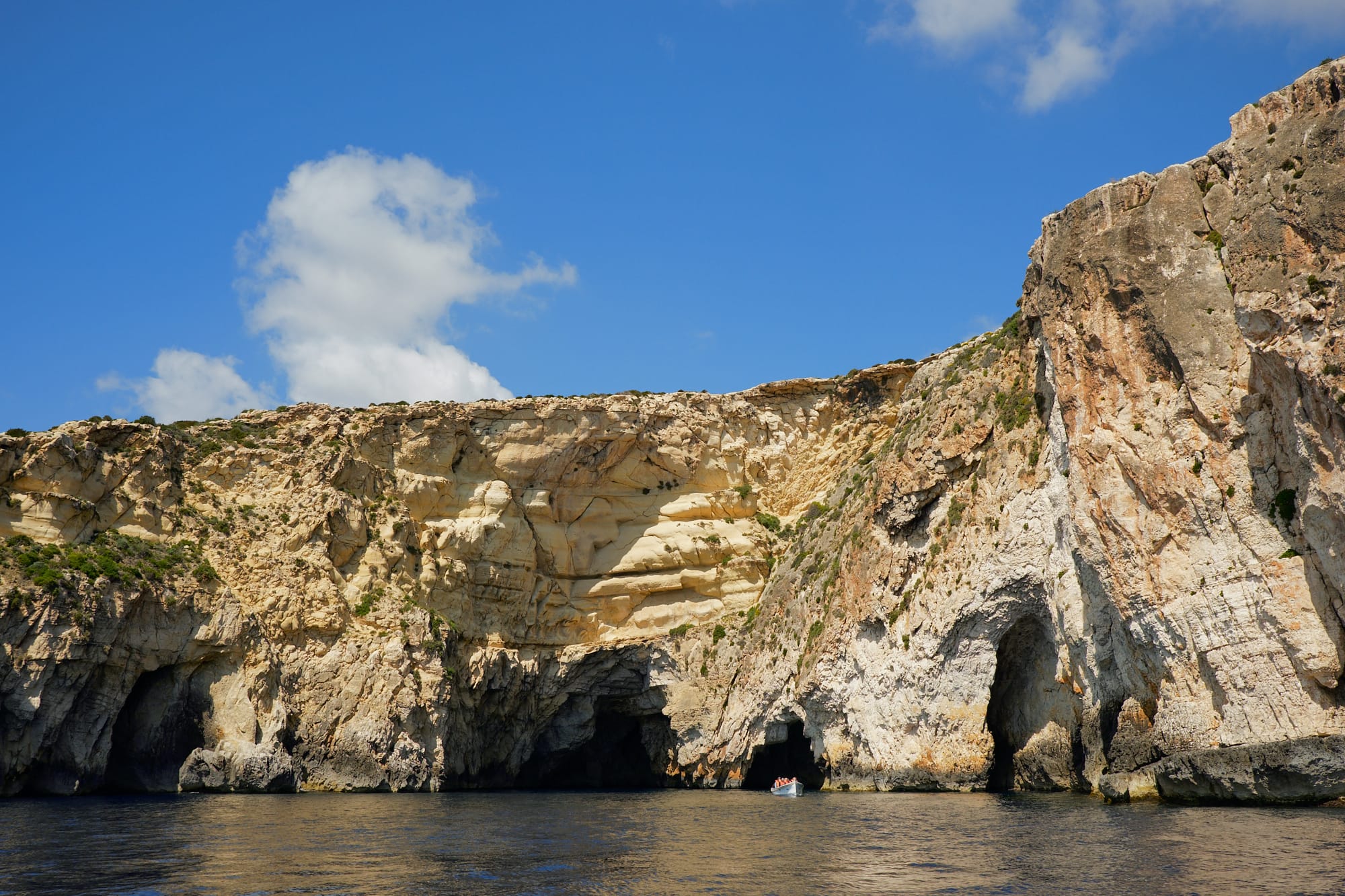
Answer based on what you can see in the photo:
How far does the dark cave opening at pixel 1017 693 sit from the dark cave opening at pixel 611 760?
20.0 m

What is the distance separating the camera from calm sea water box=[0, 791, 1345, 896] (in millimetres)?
21953

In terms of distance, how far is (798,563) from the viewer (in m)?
59.4

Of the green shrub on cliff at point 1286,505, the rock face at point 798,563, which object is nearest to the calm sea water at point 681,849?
the rock face at point 798,563

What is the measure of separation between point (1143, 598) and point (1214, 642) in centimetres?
301

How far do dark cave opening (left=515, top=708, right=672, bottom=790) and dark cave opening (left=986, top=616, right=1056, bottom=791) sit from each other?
20.0m

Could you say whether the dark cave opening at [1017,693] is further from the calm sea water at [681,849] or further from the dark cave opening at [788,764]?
the dark cave opening at [788,764]

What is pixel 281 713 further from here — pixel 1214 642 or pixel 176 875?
pixel 1214 642

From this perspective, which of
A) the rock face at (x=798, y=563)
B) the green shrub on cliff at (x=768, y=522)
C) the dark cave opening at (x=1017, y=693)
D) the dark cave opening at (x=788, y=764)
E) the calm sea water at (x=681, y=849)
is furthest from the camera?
the green shrub on cliff at (x=768, y=522)

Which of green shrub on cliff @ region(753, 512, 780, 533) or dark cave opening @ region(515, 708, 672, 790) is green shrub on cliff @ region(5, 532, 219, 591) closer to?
dark cave opening @ region(515, 708, 672, 790)

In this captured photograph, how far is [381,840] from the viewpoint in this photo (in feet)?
101

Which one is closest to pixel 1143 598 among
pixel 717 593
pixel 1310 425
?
pixel 1310 425

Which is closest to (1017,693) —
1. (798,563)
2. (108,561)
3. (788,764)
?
(798,563)

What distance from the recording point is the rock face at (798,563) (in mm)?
34156

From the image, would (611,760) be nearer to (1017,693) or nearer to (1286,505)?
(1017,693)
